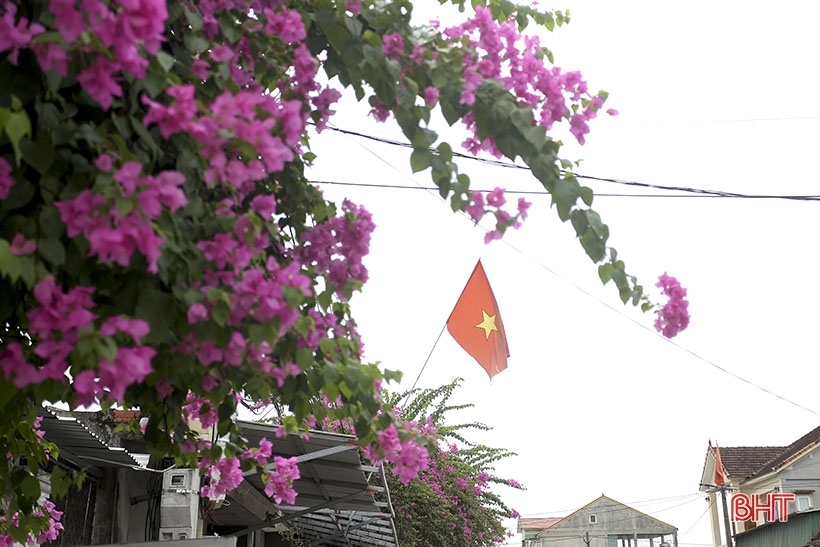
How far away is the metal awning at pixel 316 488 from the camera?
28.6ft

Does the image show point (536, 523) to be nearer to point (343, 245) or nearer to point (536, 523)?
point (536, 523)

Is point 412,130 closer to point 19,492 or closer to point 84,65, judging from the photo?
point 84,65

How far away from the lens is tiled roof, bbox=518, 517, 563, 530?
76.9 m

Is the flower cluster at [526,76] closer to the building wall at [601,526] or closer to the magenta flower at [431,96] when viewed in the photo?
the magenta flower at [431,96]

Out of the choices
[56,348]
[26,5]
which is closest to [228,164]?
[56,348]

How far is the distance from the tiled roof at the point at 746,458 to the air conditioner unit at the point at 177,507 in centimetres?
3613

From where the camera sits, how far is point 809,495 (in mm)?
34188

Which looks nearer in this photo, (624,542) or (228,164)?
(228,164)

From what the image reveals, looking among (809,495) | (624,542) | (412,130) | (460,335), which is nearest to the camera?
(412,130)

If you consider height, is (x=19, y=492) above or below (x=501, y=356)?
below

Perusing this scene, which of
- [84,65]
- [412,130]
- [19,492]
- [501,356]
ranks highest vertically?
[501,356]

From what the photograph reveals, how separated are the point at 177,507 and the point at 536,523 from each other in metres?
74.1

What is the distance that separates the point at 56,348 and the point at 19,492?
262 centimetres

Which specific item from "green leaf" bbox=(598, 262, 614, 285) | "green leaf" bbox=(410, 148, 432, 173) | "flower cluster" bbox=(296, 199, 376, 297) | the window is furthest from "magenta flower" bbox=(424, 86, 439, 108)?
the window
